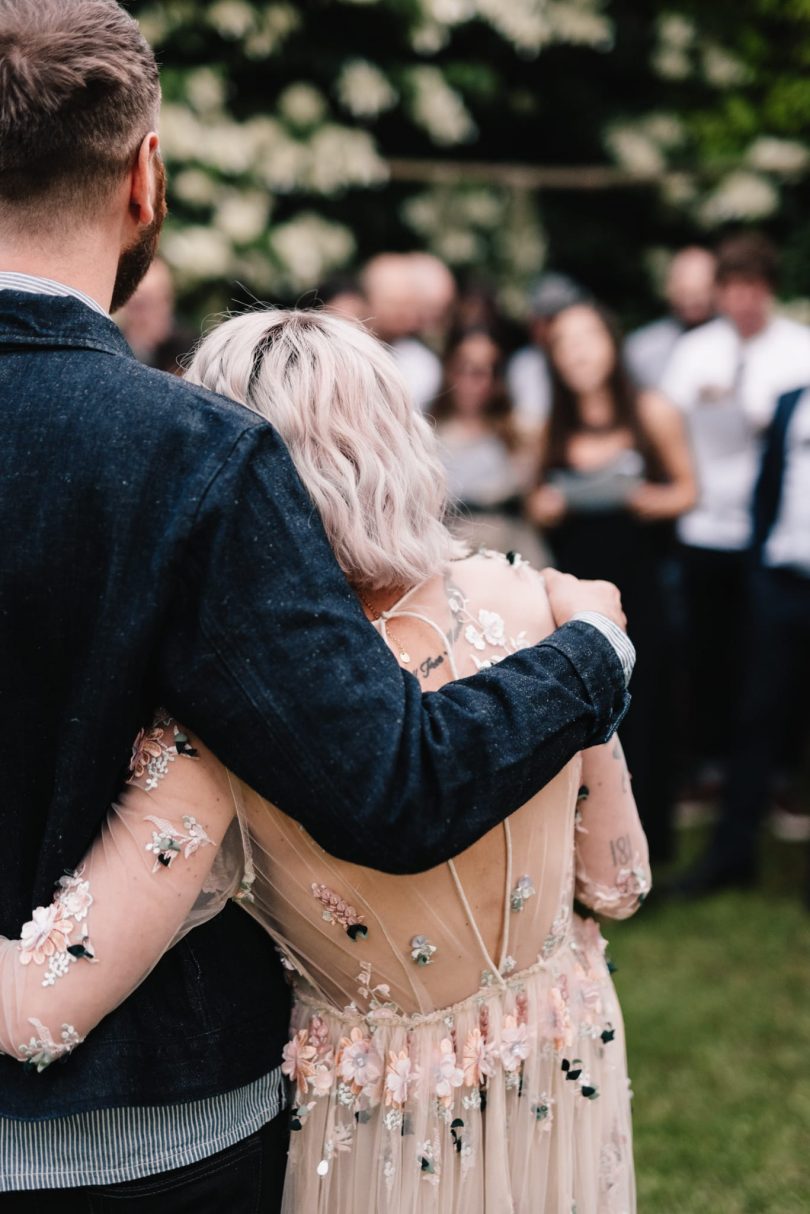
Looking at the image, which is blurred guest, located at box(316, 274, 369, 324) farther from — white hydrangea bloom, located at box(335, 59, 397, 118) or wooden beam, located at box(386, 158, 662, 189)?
wooden beam, located at box(386, 158, 662, 189)

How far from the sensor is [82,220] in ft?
4.37

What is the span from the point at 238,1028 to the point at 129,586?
21.7 inches

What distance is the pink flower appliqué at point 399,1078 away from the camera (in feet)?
5.22

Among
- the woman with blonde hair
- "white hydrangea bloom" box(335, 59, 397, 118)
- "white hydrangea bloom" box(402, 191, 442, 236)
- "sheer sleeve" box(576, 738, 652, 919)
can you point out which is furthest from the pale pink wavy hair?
"white hydrangea bloom" box(402, 191, 442, 236)

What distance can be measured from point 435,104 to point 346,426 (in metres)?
7.23

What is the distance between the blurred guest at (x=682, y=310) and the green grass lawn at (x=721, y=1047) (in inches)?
117

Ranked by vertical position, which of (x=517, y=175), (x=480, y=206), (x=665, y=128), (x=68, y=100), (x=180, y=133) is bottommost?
(x=480, y=206)

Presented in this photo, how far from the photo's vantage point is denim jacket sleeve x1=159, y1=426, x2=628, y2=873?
1.21 metres

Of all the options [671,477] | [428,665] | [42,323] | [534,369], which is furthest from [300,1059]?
[534,369]

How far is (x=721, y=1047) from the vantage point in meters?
3.72

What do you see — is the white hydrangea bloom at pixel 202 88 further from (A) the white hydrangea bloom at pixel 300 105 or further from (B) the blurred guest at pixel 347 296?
(B) the blurred guest at pixel 347 296

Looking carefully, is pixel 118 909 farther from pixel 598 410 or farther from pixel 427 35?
pixel 427 35

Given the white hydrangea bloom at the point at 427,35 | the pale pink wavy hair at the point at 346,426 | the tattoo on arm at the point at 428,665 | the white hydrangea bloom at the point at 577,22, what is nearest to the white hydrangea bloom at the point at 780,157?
the white hydrangea bloom at the point at 577,22

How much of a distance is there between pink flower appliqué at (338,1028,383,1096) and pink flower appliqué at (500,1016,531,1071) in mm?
158
